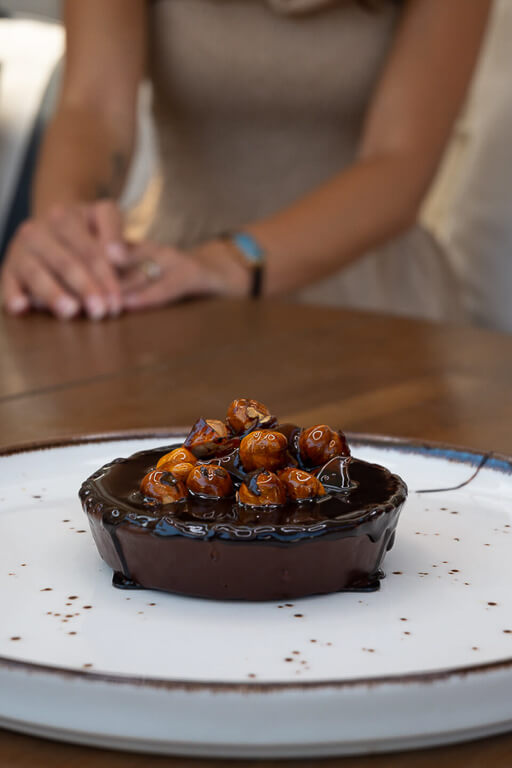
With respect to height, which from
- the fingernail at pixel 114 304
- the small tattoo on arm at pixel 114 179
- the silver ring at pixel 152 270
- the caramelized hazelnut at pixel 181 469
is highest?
the caramelized hazelnut at pixel 181 469

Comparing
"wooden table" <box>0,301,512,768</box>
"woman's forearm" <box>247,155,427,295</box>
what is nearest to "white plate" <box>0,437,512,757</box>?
"wooden table" <box>0,301,512,768</box>

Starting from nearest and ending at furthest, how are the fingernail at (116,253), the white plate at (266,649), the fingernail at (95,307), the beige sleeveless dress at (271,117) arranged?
1. the white plate at (266,649)
2. the fingernail at (95,307)
3. the fingernail at (116,253)
4. the beige sleeveless dress at (271,117)

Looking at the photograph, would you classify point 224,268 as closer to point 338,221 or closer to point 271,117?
point 338,221

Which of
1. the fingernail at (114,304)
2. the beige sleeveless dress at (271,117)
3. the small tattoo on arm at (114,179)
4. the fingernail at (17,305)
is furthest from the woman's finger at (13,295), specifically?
the beige sleeveless dress at (271,117)

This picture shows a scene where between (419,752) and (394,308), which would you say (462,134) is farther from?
(419,752)

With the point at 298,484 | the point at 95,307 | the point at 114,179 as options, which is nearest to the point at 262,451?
the point at 298,484

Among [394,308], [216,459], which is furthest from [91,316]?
[394,308]

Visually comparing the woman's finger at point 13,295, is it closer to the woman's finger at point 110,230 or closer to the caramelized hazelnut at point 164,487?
the woman's finger at point 110,230
